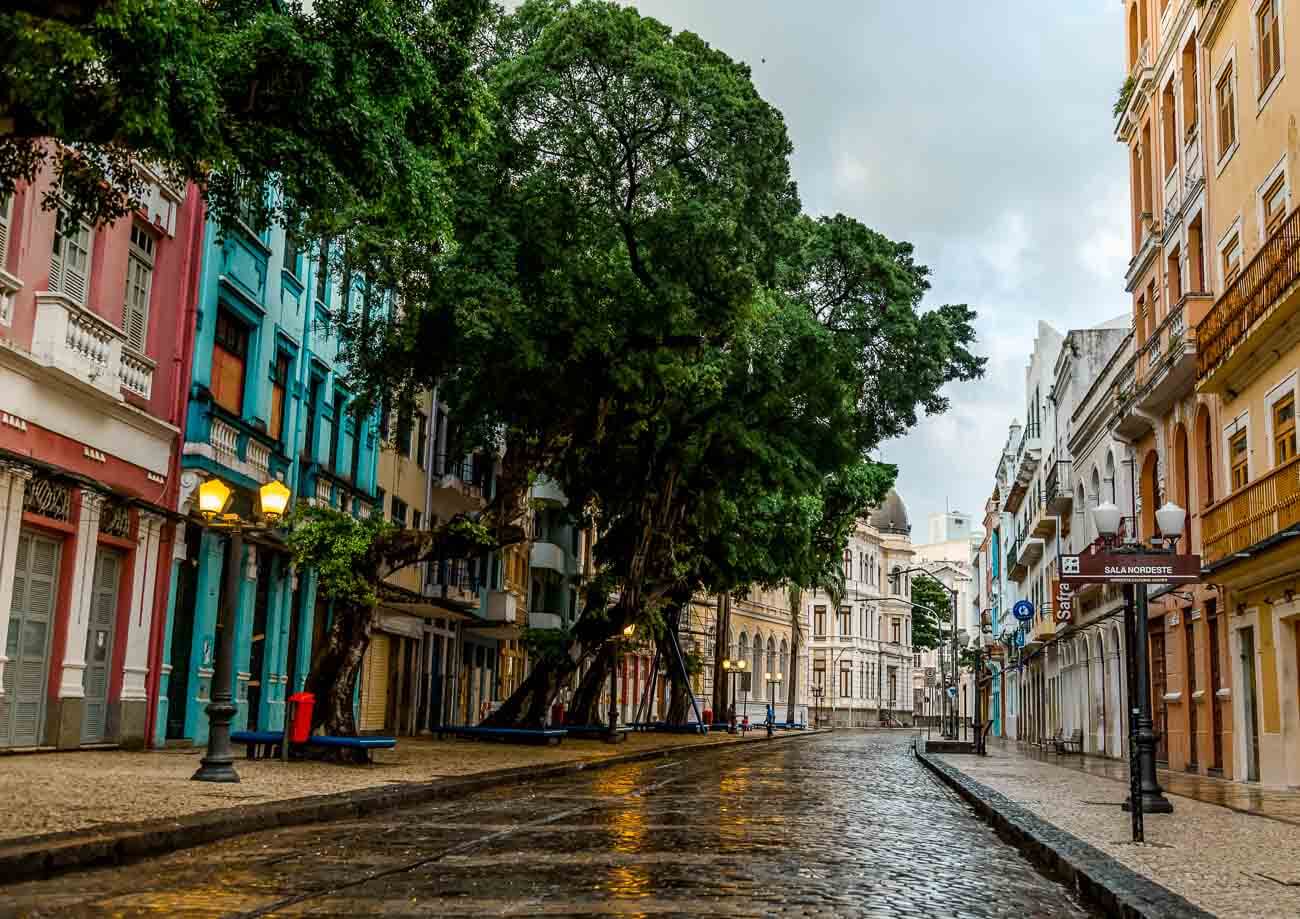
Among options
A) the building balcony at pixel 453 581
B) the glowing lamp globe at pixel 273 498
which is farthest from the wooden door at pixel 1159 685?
the glowing lamp globe at pixel 273 498

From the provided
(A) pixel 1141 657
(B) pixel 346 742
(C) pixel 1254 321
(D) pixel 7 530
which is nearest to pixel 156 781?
(D) pixel 7 530

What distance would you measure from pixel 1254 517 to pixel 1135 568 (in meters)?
9.20

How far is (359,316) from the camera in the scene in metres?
27.3

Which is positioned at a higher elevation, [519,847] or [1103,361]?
[1103,361]

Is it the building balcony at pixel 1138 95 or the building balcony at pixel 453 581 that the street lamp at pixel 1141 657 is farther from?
the building balcony at pixel 453 581

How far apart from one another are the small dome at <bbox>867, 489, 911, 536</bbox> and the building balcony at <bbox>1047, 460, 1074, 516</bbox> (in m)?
70.6

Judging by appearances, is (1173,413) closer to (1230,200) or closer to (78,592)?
(1230,200)

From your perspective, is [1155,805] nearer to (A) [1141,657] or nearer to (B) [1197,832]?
(A) [1141,657]

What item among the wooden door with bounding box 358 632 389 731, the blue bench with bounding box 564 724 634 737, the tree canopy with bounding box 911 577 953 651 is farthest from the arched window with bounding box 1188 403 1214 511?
the tree canopy with bounding box 911 577 953 651

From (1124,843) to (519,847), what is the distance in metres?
4.98

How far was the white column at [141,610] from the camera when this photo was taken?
843 inches

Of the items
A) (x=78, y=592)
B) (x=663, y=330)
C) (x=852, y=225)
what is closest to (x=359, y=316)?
(x=663, y=330)

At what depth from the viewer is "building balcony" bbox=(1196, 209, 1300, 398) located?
1956 cm

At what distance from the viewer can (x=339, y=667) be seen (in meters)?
21.6
